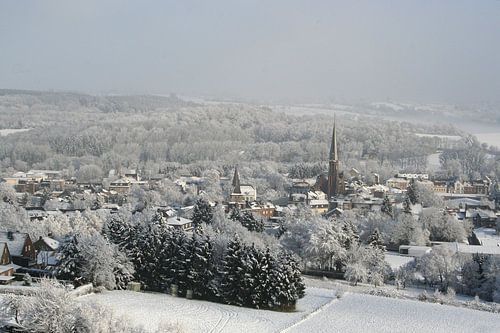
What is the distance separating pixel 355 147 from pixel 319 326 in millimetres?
83483

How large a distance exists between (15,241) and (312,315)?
1426 cm

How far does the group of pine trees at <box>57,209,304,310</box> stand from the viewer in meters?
23.1

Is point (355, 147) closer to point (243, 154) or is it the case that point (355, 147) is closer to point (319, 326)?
point (243, 154)

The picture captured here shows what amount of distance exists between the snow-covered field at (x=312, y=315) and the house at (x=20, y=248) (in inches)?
275

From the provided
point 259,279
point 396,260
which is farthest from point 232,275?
point 396,260

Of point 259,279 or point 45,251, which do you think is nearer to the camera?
point 259,279

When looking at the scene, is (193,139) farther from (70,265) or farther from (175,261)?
(70,265)

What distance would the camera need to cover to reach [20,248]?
95.6 feet

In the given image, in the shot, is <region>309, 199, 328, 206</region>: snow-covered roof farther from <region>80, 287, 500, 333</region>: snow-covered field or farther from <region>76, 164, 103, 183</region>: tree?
<region>80, 287, 500, 333</region>: snow-covered field

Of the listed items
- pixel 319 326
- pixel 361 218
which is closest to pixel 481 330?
pixel 319 326

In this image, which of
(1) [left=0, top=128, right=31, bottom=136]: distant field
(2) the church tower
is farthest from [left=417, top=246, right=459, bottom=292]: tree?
(1) [left=0, top=128, right=31, bottom=136]: distant field

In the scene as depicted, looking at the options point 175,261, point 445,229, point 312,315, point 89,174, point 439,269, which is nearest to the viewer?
point 312,315

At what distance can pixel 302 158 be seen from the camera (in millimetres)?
99562

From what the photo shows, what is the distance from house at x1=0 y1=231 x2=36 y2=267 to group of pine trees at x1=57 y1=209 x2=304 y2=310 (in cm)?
456
